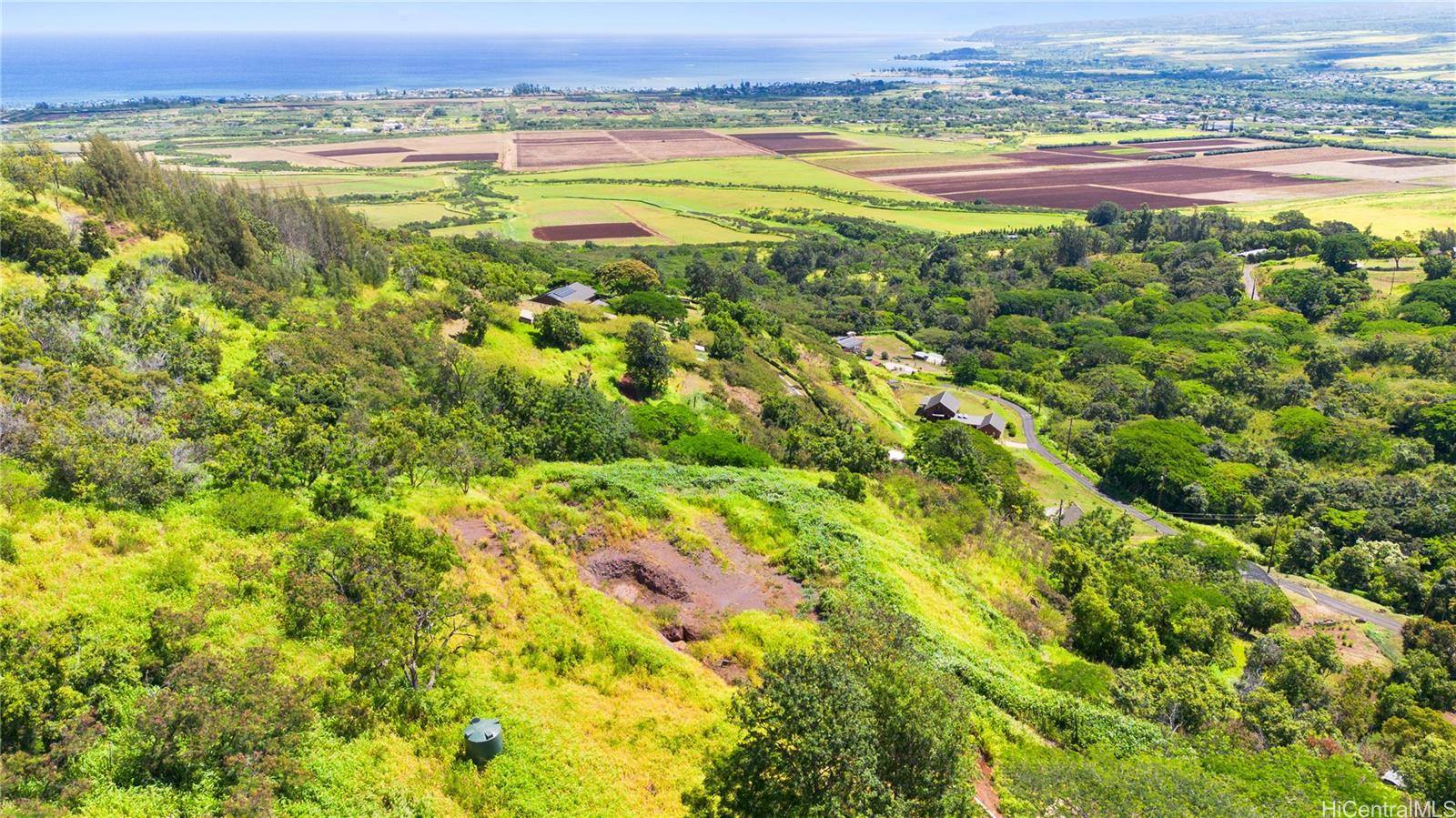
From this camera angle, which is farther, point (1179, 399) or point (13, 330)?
point (1179, 399)

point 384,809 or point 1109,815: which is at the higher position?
point 384,809

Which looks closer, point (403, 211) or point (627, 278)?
point (627, 278)

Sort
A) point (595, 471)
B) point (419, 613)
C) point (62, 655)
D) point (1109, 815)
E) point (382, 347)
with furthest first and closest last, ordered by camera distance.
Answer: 1. point (382, 347)
2. point (595, 471)
3. point (419, 613)
4. point (1109, 815)
5. point (62, 655)

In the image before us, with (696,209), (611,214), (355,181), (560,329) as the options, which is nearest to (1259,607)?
(560,329)

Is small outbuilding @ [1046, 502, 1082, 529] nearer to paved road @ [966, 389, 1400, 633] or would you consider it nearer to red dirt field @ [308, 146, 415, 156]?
paved road @ [966, 389, 1400, 633]

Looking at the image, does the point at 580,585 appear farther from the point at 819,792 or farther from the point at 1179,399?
the point at 1179,399

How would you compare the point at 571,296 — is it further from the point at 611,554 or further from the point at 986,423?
the point at 611,554

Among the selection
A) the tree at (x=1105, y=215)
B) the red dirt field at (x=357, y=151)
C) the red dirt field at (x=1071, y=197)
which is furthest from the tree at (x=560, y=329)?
the red dirt field at (x=357, y=151)

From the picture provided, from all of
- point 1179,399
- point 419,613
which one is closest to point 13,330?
point 419,613
